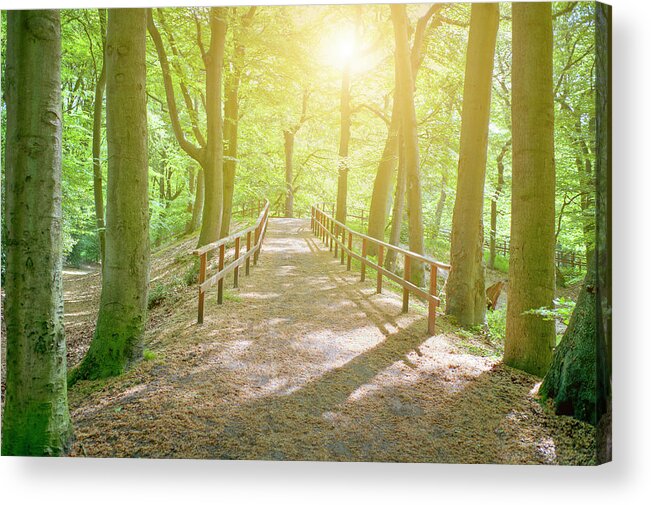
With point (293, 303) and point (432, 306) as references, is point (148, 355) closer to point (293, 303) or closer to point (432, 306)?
point (293, 303)

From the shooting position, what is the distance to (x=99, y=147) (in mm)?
5180

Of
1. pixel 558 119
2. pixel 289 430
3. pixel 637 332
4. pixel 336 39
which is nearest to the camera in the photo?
pixel 289 430

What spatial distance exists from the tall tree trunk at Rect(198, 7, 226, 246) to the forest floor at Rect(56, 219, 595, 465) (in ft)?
9.86

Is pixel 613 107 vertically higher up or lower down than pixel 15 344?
higher up

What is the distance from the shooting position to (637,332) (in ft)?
10.5

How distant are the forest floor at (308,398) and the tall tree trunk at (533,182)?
0.39 m

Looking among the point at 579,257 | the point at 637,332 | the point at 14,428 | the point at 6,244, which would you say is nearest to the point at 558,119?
the point at 579,257

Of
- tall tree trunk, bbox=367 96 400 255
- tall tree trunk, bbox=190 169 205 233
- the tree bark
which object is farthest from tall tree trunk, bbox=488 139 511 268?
tall tree trunk, bbox=190 169 205 233

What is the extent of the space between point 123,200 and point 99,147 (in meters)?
2.16

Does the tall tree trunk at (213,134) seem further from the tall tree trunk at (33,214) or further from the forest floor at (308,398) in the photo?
the tall tree trunk at (33,214)

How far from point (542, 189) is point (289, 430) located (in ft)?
8.63

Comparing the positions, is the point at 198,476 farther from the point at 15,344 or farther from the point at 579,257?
the point at 579,257

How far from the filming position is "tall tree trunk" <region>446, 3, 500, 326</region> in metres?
5.22

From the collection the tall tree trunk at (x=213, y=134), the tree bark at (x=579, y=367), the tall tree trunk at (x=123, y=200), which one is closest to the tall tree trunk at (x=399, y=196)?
the tall tree trunk at (x=213, y=134)
